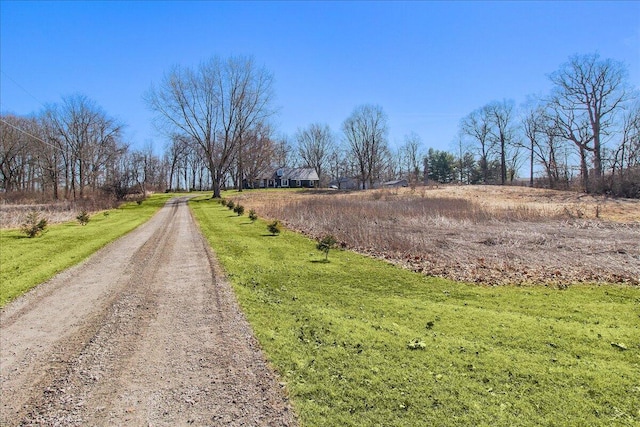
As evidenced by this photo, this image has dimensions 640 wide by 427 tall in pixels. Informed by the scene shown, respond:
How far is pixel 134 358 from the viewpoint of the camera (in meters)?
4.41

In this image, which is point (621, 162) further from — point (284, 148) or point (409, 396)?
point (284, 148)

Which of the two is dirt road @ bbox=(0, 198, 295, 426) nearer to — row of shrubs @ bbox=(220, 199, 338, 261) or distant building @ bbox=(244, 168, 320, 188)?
row of shrubs @ bbox=(220, 199, 338, 261)

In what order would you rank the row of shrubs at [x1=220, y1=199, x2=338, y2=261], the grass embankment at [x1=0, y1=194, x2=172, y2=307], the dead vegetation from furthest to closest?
the dead vegetation
the row of shrubs at [x1=220, y1=199, x2=338, y2=261]
the grass embankment at [x1=0, y1=194, x2=172, y2=307]

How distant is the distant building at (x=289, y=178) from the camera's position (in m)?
85.3

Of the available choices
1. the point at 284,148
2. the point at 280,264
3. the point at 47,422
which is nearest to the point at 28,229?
the point at 280,264

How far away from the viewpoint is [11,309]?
6.34m

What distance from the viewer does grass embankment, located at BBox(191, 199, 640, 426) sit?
10.9ft

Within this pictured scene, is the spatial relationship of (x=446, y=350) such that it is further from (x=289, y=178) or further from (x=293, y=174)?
(x=293, y=174)

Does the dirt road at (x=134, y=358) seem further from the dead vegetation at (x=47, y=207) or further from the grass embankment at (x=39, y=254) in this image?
the dead vegetation at (x=47, y=207)

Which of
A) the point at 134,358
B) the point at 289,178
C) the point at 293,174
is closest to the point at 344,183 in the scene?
the point at 293,174

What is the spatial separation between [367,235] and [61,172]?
184ft

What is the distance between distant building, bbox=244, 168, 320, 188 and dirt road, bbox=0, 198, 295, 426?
255 feet

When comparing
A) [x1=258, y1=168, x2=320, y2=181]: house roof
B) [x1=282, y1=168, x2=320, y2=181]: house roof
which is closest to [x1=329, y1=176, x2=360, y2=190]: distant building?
[x1=282, y1=168, x2=320, y2=181]: house roof

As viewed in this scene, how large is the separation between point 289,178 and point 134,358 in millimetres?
82097
